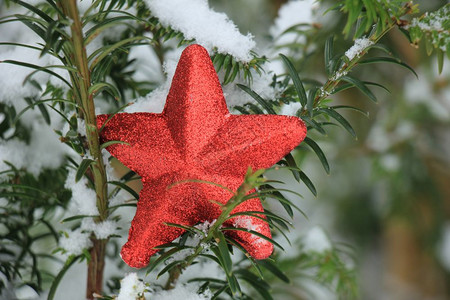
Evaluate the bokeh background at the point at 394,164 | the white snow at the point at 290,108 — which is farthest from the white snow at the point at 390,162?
the white snow at the point at 290,108

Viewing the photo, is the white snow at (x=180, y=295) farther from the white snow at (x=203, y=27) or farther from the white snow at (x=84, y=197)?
the white snow at (x=203, y=27)

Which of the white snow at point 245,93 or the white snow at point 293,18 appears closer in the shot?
the white snow at point 245,93

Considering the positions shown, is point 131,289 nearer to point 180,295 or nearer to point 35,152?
point 180,295

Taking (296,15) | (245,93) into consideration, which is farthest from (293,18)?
(245,93)

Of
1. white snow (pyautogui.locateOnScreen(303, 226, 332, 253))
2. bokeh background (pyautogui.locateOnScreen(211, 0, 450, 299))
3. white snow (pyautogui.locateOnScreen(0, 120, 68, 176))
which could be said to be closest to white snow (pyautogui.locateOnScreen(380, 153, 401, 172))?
bokeh background (pyautogui.locateOnScreen(211, 0, 450, 299))

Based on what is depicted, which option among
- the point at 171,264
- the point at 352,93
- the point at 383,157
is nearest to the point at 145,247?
the point at 171,264

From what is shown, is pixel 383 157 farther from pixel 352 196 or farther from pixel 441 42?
pixel 441 42
